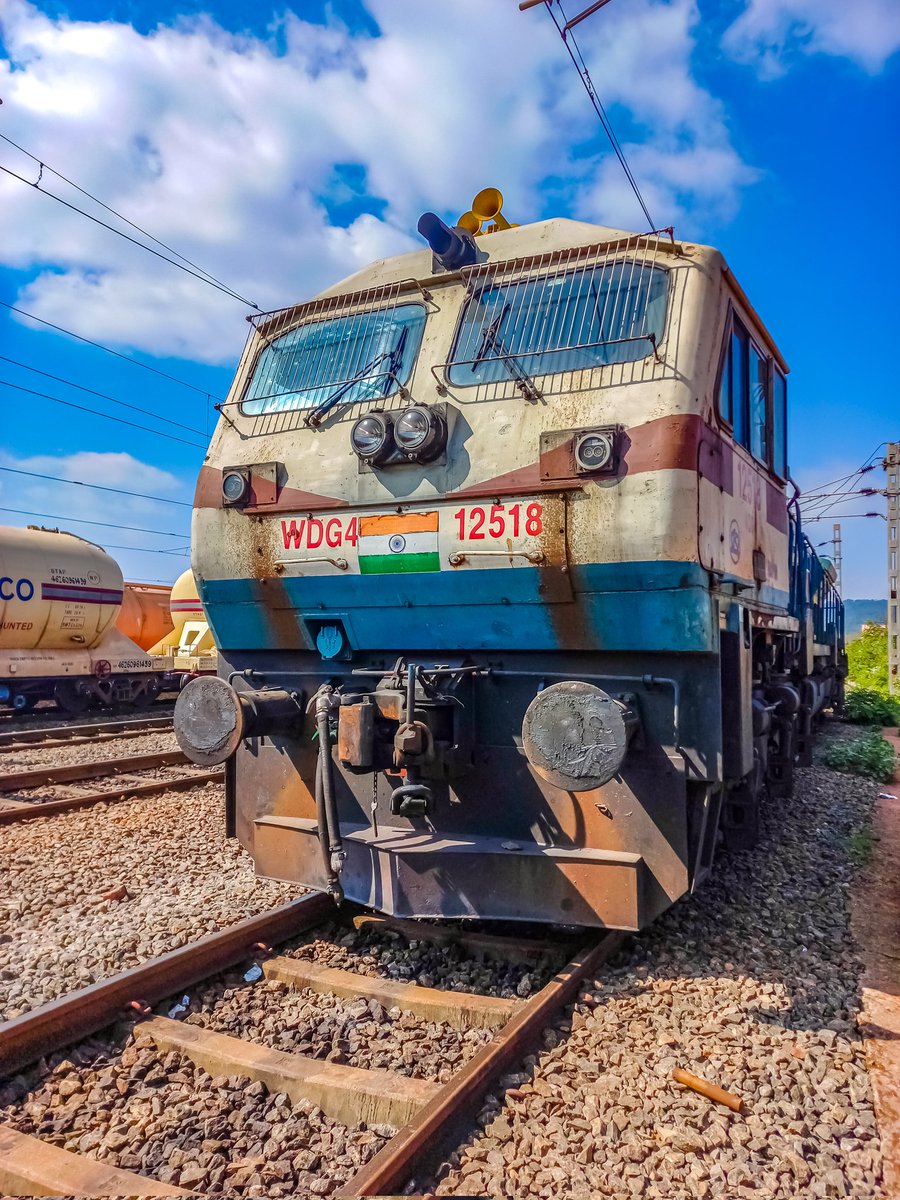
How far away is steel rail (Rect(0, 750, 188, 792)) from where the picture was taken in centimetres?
904

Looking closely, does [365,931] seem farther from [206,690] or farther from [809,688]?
[809,688]

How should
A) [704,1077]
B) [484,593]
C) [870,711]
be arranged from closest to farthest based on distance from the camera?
[704,1077] < [484,593] < [870,711]

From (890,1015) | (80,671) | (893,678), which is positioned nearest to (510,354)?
(890,1015)

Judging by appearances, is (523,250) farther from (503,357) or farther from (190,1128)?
(190,1128)

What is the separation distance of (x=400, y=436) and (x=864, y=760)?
9268mm

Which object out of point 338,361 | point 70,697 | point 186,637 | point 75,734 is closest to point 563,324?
point 338,361

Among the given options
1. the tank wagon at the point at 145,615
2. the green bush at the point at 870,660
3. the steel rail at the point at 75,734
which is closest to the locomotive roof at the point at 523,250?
the steel rail at the point at 75,734

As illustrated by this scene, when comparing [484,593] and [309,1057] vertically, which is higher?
[484,593]

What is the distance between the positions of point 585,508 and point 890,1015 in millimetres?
2643

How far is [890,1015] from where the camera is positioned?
12.7 feet

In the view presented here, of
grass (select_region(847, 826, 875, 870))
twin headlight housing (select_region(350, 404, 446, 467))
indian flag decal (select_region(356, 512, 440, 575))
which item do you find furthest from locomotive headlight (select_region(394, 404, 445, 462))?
grass (select_region(847, 826, 875, 870))

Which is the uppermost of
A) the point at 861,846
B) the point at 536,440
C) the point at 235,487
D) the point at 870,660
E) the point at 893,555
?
the point at 893,555

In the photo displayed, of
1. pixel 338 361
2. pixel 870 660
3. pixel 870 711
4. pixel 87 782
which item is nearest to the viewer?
pixel 338 361

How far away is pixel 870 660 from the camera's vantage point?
36812 millimetres
